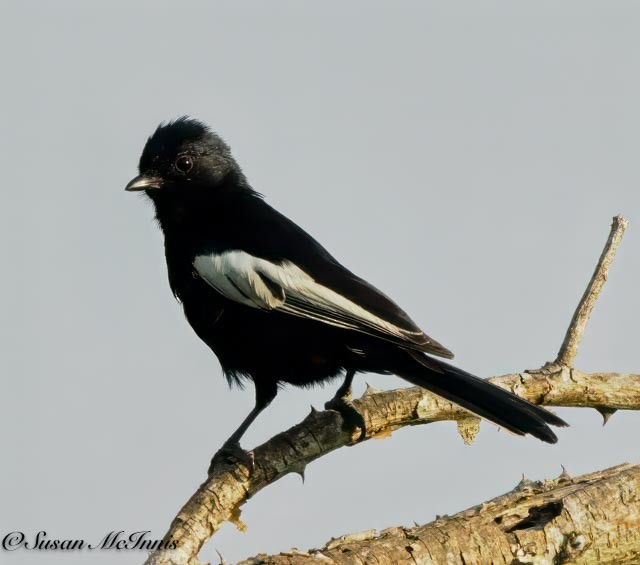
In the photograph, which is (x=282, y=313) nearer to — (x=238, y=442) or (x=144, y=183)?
(x=238, y=442)

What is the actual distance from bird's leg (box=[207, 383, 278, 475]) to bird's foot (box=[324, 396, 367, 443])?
61 centimetres

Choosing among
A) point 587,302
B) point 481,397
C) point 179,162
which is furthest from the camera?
point 179,162

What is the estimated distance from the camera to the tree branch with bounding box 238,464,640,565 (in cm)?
407

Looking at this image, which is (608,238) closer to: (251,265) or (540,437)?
(540,437)

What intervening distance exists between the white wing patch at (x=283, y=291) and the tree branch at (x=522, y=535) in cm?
122

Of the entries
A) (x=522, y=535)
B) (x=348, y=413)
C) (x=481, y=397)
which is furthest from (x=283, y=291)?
(x=522, y=535)

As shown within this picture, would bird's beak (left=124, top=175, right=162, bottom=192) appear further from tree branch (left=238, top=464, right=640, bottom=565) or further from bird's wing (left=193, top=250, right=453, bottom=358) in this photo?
tree branch (left=238, top=464, right=640, bottom=565)

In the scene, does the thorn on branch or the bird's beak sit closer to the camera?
the thorn on branch

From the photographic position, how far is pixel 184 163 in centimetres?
689

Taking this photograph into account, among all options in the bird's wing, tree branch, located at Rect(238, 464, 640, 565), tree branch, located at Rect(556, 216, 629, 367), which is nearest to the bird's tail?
the bird's wing

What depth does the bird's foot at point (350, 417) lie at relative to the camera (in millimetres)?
5402

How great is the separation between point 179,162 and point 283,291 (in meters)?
1.76

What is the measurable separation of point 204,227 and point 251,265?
73cm

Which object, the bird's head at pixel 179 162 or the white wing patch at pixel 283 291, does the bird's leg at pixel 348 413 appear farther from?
the bird's head at pixel 179 162
